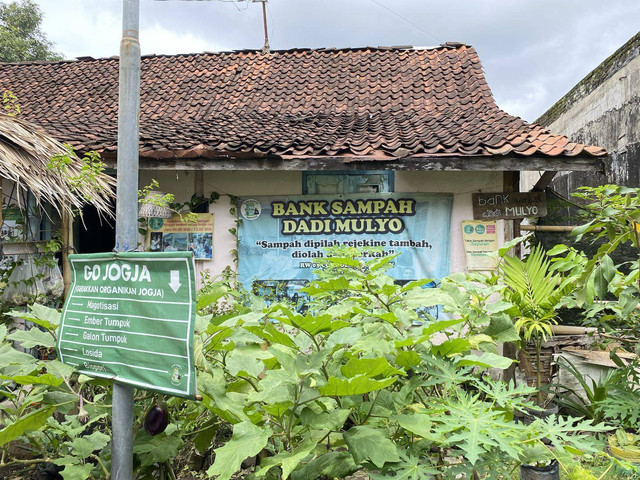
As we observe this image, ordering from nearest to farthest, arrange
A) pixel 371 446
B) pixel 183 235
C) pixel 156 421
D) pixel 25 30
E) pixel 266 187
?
1. pixel 371 446
2. pixel 156 421
3. pixel 266 187
4. pixel 183 235
5. pixel 25 30

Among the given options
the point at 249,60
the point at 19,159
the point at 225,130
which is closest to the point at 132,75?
the point at 19,159

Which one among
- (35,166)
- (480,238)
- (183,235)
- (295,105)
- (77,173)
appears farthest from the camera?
(295,105)

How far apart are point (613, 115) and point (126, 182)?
8440 millimetres

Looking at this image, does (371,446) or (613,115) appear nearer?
(371,446)

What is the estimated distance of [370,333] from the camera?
160 cm

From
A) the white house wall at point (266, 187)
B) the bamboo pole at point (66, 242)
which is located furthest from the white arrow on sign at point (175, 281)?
the white house wall at point (266, 187)

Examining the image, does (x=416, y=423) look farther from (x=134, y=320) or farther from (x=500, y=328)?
(x=134, y=320)

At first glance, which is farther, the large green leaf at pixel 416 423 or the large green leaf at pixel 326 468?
the large green leaf at pixel 326 468

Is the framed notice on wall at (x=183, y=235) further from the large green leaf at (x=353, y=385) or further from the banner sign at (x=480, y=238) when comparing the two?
the large green leaf at (x=353, y=385)

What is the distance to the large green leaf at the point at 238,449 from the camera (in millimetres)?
1181

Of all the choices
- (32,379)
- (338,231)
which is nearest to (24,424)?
(32,379)

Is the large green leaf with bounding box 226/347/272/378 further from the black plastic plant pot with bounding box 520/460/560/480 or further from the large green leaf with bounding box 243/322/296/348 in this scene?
the black plastic plant pot with bounding box 520/460/560/480

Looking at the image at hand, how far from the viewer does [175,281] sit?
1373mm

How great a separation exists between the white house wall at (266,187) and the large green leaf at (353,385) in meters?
4.36
